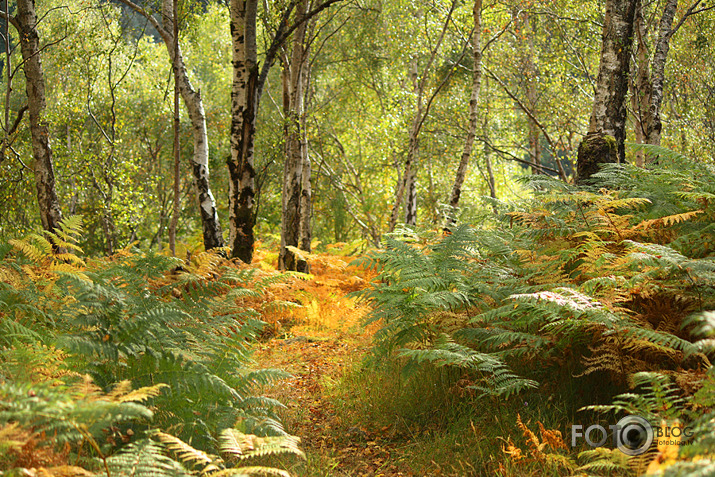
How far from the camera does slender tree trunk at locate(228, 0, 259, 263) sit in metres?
7.25

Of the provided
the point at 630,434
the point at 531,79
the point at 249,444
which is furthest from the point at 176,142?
the point at 531,79

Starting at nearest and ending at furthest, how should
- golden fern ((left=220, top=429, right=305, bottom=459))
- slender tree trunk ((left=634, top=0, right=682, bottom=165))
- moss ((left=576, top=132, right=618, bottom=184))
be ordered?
golden fern ((left=220, top=429, right=305, bottom=459))
moss ((left=576, top=132, right=618, bottom=184))
slender tree trunk ((left=634, top=0, right=682, bottom=165))

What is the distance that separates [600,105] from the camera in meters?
6.40

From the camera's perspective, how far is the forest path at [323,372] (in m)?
3.33

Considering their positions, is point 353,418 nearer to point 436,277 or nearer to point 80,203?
point 436,277

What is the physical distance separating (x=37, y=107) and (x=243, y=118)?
311cm

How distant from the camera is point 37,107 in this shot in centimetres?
765

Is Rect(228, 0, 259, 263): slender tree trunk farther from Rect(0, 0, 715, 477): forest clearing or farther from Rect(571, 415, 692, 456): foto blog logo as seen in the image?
Rect(571, 415, 692, 456): foto blog logo

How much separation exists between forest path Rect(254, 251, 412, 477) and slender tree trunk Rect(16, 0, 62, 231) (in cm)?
379

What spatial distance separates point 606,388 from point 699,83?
60.8 feet

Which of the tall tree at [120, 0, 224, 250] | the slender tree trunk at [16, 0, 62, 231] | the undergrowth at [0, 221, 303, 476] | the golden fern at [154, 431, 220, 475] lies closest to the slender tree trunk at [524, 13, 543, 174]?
the tall tree at [120, 0, 224, 250]

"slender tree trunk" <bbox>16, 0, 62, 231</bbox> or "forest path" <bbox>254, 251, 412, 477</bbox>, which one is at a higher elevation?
"slender tree trunk" <bbox>16, 0, 62, 231</bbox>

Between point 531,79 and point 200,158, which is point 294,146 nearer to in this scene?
point 200,158

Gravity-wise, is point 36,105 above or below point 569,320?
above
